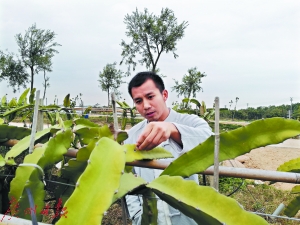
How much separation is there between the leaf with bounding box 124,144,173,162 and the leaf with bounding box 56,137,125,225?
0.17ft

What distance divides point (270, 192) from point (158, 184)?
98.0 inches

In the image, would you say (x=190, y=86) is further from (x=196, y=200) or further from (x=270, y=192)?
(x=196, y=200)

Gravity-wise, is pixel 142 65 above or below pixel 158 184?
above

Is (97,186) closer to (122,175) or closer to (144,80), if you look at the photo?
(122,175)

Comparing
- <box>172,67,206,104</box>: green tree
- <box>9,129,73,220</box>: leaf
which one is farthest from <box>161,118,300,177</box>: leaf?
<box>172,67,206,104</box>: green tree

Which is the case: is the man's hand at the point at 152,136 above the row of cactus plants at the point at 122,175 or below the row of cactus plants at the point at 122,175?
above

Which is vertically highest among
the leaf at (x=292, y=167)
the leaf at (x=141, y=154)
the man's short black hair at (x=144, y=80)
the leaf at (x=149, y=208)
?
the man's short black hair at (x=144, y=80)

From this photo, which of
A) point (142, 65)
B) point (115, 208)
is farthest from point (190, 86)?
point (115, 208)

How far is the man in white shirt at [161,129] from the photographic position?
0.63m

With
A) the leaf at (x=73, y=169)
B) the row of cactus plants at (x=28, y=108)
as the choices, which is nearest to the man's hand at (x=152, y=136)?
the leaf at (x=73, y=169)

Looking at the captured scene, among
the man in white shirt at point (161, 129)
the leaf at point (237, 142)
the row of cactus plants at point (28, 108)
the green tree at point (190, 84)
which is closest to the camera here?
the leaf at point (237, 142)

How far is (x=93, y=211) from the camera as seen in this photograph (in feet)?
1.12

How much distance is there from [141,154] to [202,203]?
148 millimetres

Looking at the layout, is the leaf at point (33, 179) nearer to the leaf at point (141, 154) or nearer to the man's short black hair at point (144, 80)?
the leaf at point (141, 154)
